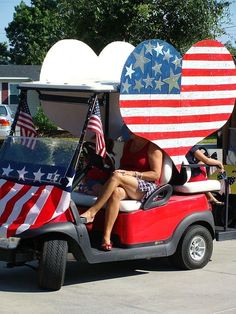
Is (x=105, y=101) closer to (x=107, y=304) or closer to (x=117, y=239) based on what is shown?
(x=117, y=239)

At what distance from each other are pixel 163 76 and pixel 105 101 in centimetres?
96

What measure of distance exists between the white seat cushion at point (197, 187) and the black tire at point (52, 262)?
1.54 m

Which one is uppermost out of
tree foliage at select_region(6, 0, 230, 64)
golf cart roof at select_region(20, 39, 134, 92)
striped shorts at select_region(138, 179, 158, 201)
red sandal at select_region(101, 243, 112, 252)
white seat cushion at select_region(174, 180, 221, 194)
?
tree foliage at select_region(6, 0, 230, 64)

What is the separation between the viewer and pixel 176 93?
265 inches

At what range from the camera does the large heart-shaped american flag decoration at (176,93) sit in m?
6.45

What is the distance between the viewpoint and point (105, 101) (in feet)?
A: 24.2

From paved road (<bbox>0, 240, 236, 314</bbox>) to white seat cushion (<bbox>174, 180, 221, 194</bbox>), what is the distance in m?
0.80

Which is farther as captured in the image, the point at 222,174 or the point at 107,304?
the point at 222,174

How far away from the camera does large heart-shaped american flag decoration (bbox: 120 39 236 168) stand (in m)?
6.45

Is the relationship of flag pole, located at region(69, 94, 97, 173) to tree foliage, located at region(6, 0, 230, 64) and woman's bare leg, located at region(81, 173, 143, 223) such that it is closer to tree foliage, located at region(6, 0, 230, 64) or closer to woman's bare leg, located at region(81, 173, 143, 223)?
woman's bare leg, located at region(81, 173, 143, 223)

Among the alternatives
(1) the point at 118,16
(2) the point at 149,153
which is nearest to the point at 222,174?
(2) the point at 149,153

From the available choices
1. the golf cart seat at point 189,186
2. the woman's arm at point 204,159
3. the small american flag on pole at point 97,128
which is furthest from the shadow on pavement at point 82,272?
the small american flag on pole at point 97,128

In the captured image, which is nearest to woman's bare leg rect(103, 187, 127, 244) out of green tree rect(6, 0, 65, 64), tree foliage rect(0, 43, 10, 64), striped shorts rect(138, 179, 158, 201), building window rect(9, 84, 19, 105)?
striped shorts rect(138, 179, 158, 201)

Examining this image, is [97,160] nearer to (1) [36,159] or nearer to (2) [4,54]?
(1) [36,159]
